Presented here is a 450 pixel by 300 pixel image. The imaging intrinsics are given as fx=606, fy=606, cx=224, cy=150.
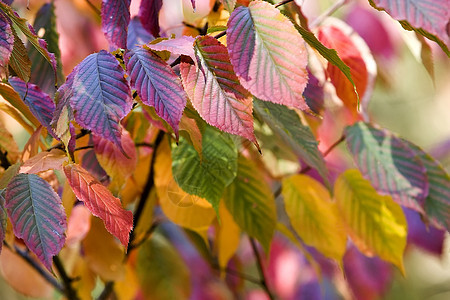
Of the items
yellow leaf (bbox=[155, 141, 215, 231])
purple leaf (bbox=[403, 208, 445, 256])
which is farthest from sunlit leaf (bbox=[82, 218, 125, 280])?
purple leaf (bbox=[403, 208, 445, 256])

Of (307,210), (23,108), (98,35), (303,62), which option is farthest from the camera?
(98,35)

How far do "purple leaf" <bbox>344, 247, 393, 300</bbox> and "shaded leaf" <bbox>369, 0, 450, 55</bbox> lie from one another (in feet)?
3.54

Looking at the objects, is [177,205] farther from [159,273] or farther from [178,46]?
[159,273]

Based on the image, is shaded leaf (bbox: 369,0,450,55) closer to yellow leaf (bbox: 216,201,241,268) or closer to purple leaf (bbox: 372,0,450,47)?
purple leaf (bbox: 372,0,450,47)

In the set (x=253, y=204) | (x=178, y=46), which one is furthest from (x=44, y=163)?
(x=253, y=204)

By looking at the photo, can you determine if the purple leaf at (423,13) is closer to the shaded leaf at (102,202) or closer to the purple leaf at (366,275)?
the shaded leaf at (102,202)

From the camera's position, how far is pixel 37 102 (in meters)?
0.58

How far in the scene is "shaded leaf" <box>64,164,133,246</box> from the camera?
488mm

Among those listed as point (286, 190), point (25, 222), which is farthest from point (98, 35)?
point (25, 222)

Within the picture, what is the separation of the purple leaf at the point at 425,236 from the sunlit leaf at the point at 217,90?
899 millimetres

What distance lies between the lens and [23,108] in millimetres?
614

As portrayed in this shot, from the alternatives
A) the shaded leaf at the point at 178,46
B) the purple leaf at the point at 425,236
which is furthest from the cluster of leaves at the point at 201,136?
the purple leaf at the point at 425,236

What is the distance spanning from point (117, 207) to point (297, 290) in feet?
3.60

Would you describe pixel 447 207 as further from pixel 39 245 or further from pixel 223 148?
pixel 39 245
